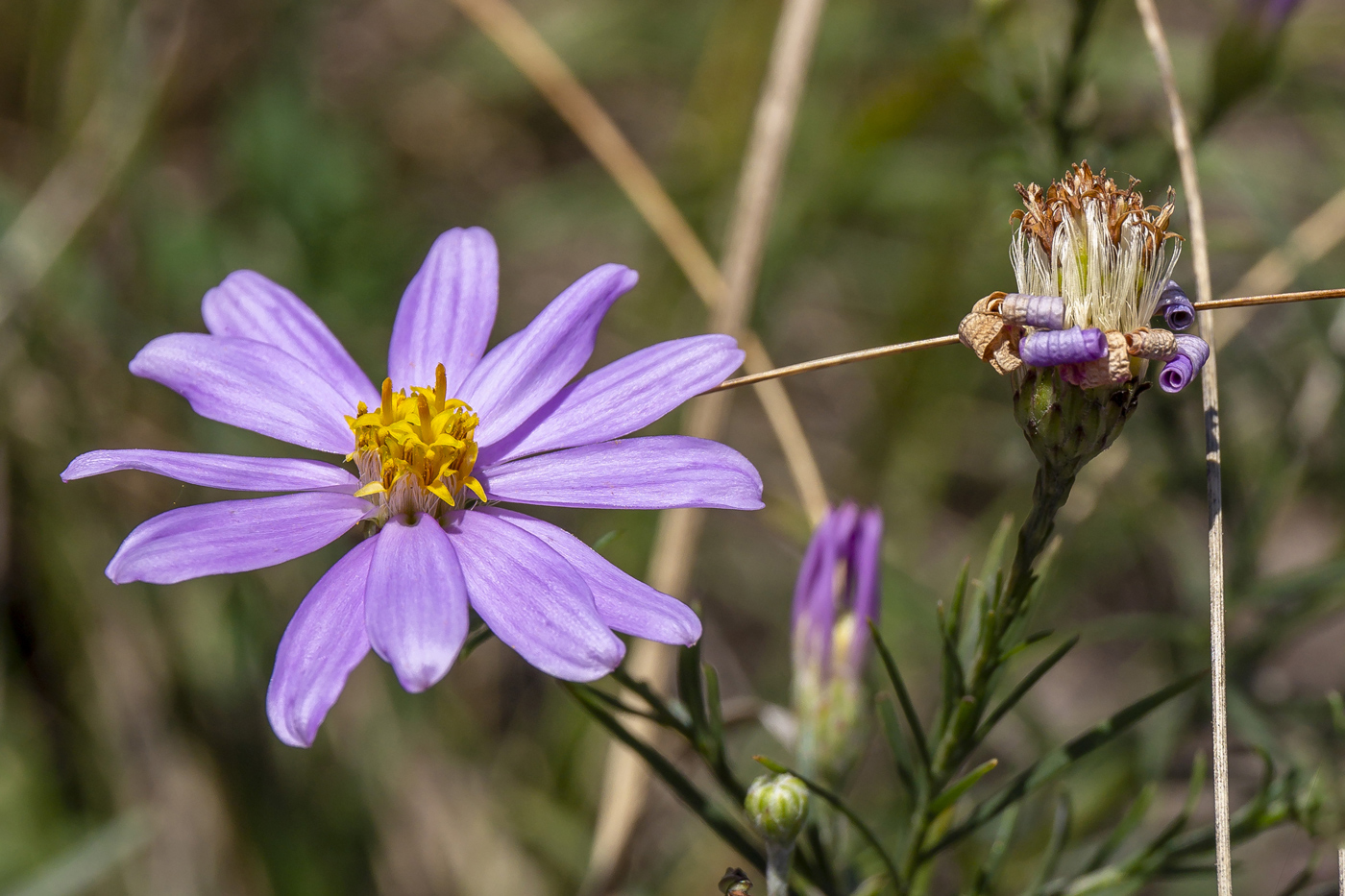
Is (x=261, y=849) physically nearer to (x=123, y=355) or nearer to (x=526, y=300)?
(x=123, y=355)

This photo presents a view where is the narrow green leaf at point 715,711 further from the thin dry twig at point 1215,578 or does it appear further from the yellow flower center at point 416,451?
the thin dry twig at point 1215,578

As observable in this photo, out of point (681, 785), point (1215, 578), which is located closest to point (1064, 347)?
point (1215, 578)

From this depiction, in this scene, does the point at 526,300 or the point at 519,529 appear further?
the point at 526,300

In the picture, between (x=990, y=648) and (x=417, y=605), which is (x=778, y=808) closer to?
(x=990, y=648)

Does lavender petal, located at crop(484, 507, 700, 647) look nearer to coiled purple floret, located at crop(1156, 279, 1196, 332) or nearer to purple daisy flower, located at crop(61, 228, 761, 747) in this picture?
purple daisy flower, located at crop(61, 228, 761, 747)

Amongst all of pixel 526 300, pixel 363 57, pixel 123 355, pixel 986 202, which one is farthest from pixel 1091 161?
pixel 363 57

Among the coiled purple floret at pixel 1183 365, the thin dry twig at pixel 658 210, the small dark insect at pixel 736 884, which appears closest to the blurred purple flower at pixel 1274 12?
the thin dry twig at pixel 658 210
